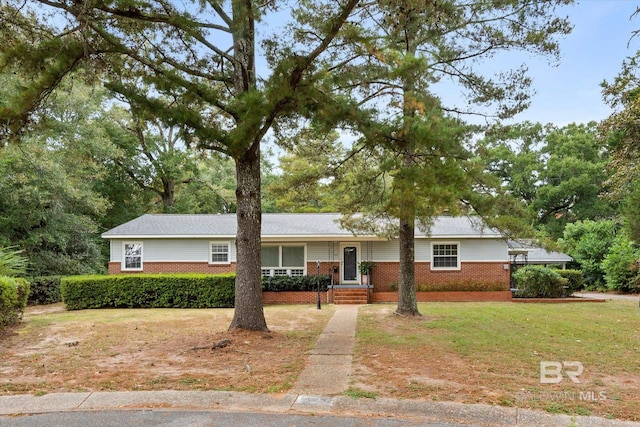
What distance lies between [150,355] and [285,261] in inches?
468

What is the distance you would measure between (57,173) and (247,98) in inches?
567

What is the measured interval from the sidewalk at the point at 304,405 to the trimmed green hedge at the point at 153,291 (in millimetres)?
10536

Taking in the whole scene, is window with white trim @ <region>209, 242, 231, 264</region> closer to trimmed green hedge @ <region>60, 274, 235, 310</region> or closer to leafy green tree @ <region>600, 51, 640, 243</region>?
trimmed green hedge @ <region>60, 274, 235, 310</region>

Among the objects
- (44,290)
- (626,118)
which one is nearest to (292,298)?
(44,290)

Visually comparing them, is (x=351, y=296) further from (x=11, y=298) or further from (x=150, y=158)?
(x=150, y=158)

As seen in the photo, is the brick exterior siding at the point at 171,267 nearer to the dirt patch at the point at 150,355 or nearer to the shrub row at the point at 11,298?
the dirt patch at the point at 150,355

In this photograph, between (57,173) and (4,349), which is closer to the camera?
(4,349)

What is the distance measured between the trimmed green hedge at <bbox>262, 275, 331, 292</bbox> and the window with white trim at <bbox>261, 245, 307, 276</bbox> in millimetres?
1163

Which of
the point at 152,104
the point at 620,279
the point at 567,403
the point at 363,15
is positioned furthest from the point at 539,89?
the point at 620,279

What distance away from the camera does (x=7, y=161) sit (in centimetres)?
1653

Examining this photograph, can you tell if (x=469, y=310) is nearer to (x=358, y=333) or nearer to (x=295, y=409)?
(x=358, y=333)

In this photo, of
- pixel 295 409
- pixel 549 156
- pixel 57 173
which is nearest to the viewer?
pixel 295 409

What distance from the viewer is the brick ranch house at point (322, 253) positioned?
60.2 ft

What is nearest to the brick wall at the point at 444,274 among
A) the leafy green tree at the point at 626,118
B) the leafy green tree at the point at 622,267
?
the leafy green tree at the point at 626,118
